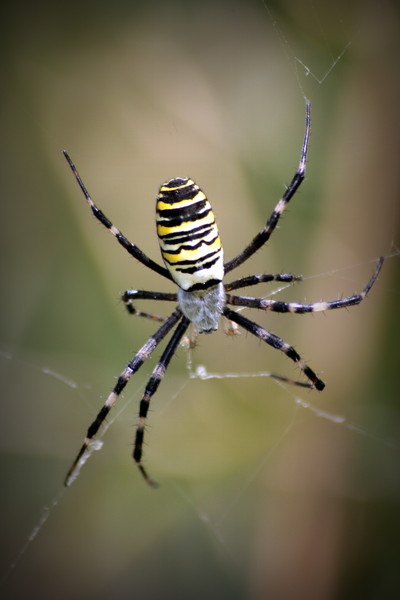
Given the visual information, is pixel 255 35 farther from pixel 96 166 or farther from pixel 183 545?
pixel 183 545

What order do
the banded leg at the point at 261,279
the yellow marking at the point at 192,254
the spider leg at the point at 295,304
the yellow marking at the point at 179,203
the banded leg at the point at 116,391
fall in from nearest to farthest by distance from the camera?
the yellow marking at the point at 179,203 → the yellow marking at the point at 192,254 → the banded leg at the point at 261,279 → the spider leg at the point at 295,304 → the banded leg at the point at 116,391

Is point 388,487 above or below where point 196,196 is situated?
below

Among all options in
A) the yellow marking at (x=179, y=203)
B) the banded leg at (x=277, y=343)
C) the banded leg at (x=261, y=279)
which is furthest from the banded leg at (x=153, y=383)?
the yellow marking at (x=179, y=203)

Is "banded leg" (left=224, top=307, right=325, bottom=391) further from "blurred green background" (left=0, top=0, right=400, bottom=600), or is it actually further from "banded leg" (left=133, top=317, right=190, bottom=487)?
"blurred green background" (left=0, top=0, right=400, bottom=600)

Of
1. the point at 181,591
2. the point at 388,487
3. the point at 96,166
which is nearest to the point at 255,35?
the point at 96,166

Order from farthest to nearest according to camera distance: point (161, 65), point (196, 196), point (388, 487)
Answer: point (161, 65) → point (388, 487) → point (196, 196)

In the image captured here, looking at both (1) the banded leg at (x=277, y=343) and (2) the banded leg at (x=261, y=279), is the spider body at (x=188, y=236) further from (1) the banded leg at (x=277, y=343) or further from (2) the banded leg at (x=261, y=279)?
(1) the banded leg at (x=277, y=343)
